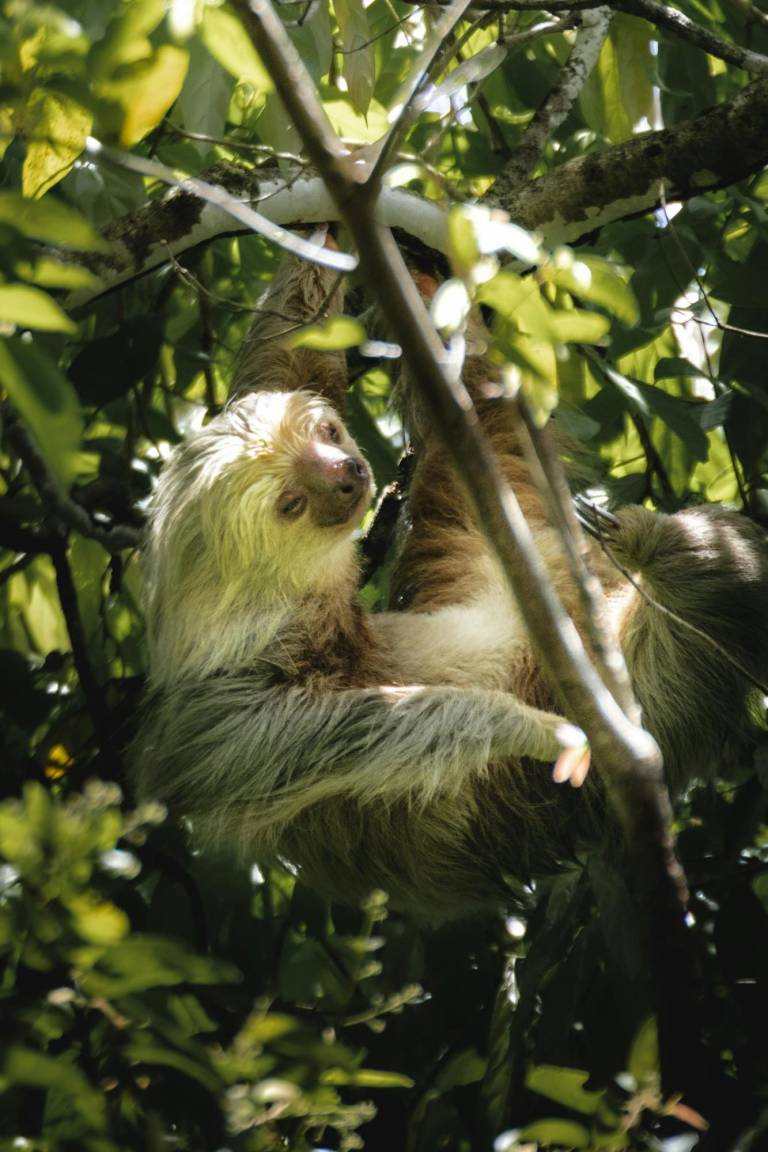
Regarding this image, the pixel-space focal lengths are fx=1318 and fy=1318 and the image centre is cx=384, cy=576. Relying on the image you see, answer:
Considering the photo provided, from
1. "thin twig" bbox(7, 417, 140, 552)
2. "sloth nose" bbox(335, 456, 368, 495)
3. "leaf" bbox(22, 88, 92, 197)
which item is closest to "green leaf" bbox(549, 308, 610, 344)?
"leaf" bbox(22, 88, 92, 197)

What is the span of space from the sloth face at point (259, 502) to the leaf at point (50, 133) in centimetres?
211

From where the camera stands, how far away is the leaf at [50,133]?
233 centimetres

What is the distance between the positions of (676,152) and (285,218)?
4.09 ft

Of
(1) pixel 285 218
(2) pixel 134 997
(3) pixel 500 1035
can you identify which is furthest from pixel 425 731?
(2) pixel 134 997

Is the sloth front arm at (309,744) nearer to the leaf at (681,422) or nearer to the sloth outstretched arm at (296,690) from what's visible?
the sloth outstretched arm at (296,690)

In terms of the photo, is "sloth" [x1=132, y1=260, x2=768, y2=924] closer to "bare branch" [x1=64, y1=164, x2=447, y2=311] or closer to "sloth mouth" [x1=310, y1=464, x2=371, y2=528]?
"sloth mouth" [x1=310, y1=464, x2=371, y2=528]

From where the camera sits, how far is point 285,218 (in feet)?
14.0

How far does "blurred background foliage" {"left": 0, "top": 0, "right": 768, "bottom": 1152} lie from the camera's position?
213cm

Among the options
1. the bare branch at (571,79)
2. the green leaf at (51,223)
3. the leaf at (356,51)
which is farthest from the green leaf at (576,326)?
the bare branch at (571,79)

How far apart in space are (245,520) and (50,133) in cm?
245

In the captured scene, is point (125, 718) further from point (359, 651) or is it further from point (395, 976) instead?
point (395, 976)

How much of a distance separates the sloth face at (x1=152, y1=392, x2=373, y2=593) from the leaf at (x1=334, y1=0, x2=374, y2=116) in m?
1.42

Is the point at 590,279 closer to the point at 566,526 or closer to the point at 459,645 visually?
the point at 566,526

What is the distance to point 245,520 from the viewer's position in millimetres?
4832
